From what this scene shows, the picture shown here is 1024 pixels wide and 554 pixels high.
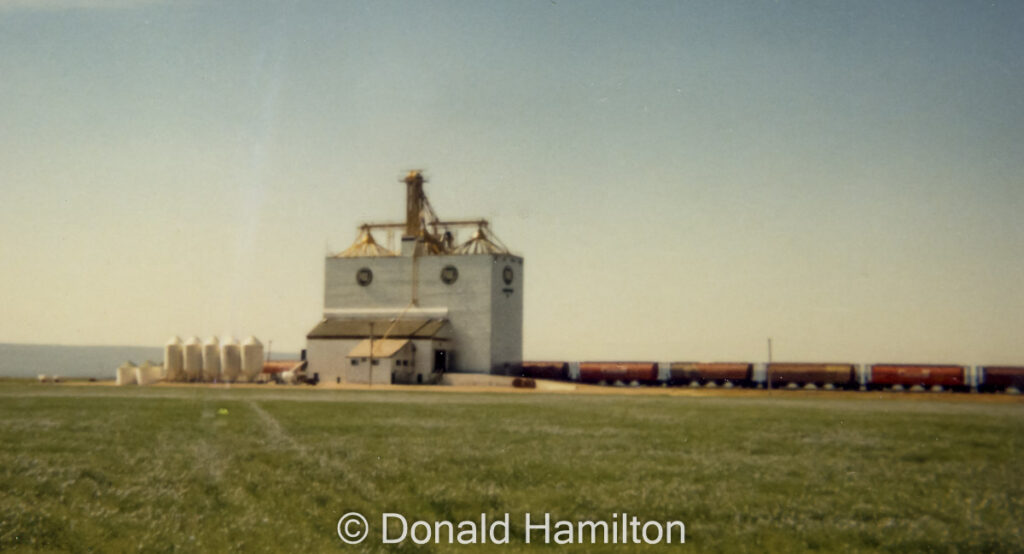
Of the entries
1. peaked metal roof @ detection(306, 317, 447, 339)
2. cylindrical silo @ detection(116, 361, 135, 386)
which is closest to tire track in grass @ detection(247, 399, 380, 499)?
peaked metal roof @ detection(306, 317, 447, 339)

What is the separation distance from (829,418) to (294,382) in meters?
63.9

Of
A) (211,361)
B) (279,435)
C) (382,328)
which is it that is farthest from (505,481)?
(211,361)

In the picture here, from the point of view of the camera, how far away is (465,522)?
14875 mm

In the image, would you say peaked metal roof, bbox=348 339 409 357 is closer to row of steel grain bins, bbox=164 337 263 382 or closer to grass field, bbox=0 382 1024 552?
row of steel grain bins, bbox=164 337 263 382

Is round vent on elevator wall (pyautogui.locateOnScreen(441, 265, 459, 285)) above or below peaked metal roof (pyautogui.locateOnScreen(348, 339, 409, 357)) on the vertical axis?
above

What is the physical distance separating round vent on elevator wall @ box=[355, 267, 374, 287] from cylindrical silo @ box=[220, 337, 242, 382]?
15190mm

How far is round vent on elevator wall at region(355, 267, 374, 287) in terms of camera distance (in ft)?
313

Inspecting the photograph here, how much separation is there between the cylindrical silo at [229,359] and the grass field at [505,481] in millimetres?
58753

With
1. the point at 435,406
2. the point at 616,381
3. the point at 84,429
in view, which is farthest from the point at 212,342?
the point at 84,429

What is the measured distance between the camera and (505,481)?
19266 mm

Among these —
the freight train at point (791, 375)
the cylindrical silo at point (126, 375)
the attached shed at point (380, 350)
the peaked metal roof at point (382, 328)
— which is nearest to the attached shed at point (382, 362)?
the attached shed at point (380, 350)

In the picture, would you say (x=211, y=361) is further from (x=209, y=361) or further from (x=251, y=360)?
(x=251, y=360)

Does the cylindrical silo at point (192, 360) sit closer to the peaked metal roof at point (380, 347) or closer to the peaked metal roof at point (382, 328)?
the peaked metal roof at point (382, 328)

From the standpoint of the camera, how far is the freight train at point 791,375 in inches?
2773
